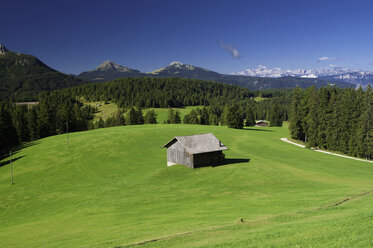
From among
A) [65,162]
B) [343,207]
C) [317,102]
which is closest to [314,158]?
[317,102]

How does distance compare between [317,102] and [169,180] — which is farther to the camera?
[317,102]

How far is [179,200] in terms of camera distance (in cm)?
3322

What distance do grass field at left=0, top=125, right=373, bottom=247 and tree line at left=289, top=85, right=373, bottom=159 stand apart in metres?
15.2

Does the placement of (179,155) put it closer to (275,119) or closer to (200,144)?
(200,144)

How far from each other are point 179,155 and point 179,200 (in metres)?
18.8

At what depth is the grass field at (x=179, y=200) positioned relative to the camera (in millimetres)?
16656

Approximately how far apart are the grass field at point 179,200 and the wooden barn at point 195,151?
229 centimetres

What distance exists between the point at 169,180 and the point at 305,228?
30146 millimetres

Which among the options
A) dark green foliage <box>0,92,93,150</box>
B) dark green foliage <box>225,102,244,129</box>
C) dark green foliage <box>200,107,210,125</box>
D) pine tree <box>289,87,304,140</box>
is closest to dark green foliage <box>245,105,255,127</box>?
dark green foliage <box>200,107,210,125</box>

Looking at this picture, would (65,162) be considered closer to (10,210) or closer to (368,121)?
(10,210)

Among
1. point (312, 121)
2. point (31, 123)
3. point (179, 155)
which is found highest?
point (31, 123)

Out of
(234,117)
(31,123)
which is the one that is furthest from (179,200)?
(31,123)

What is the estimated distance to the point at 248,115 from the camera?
143 m

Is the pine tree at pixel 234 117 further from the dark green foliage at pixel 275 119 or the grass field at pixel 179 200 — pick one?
the dark green foliage at pixel 275 119
